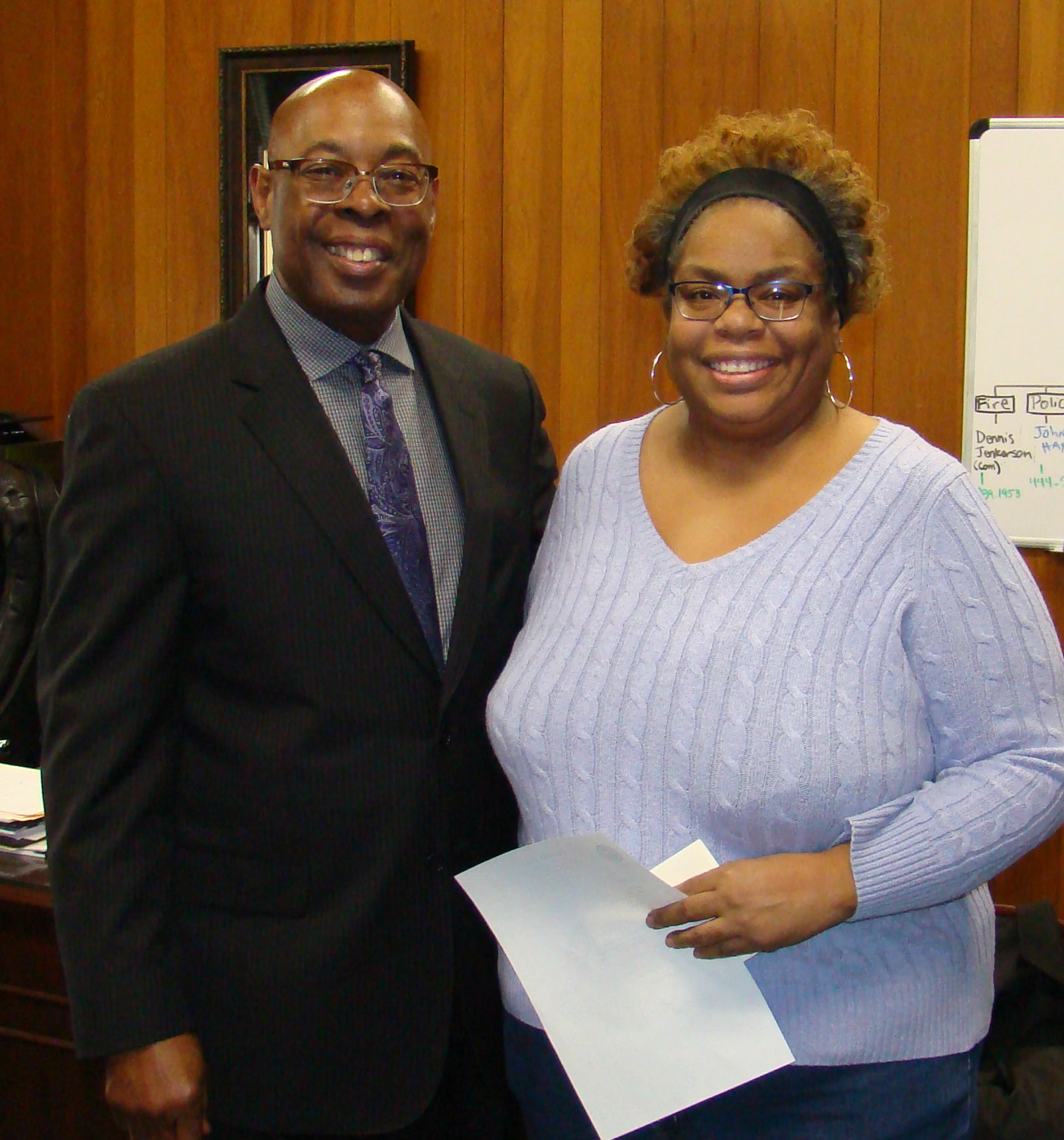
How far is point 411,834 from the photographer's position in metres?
1.43

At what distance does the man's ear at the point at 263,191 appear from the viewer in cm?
159

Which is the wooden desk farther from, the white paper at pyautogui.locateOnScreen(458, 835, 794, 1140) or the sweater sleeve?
the sweater sleeve

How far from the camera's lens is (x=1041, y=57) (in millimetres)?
2619

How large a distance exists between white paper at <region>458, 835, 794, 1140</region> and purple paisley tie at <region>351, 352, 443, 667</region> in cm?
34

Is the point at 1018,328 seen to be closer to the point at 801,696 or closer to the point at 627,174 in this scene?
the point at 627,174

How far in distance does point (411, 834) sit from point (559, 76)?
6.97 feet

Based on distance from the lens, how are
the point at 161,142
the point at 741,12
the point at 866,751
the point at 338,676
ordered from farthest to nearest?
1. the point at 161,142
2. the point at 741,12
3. the point at 338,676
4. the point at 866,751

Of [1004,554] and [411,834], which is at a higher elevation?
[1004,554]

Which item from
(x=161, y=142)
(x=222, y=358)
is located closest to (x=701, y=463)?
(x=222, y=358)

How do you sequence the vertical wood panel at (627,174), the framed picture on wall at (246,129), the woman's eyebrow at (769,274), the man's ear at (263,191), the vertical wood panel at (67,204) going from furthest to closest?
the vertical wood panel at (67,204), the framed picture on wall at (246,129), the vertical wood panel at (627,174), the man's ear at (263,191), the woman's eyebrow at (769,274)

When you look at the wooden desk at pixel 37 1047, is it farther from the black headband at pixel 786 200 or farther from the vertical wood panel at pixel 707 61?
the vertical wood panel at pixel 707 61

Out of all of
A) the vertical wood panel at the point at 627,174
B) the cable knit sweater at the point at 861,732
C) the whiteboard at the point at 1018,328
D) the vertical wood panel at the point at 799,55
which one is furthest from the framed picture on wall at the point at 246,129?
the cable knit sweater at the point at 861,732

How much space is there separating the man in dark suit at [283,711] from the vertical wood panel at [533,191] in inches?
59.5

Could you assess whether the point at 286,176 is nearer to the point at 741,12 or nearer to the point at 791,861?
the point at 791,861
